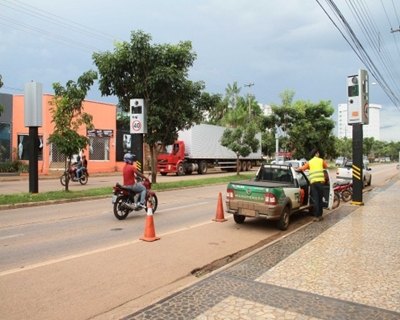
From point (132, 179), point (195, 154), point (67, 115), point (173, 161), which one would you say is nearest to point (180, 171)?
point (173, 161)

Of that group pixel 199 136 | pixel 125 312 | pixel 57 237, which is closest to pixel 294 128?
pixel 199 136

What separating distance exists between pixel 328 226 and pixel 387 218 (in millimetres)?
2369

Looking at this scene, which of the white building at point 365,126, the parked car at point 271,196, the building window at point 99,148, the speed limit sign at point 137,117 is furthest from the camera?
the white building at point 365,126

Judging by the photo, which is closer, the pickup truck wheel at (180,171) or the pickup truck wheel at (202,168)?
the pickup truck wheel at (180,171)

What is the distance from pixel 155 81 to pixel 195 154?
18338 mm

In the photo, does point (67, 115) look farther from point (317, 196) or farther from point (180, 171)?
point (180, 171)

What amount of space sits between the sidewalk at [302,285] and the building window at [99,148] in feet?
91.0

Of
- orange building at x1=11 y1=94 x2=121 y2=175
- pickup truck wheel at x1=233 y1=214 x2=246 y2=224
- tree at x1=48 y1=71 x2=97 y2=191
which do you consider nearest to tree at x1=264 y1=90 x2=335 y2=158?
orange building at x1=11 y1=94 x2=121 y2=175

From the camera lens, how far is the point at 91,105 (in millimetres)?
34219

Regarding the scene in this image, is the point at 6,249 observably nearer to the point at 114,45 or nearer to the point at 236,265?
the point at 236,265

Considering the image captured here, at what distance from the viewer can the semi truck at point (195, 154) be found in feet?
116

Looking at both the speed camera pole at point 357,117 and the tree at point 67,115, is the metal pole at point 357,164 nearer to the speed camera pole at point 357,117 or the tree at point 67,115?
the speed camera pole at point 357,117

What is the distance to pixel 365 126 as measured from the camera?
211 ft

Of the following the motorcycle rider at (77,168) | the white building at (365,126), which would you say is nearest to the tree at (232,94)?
the white building at (365,126)
